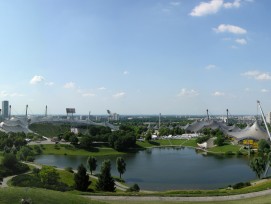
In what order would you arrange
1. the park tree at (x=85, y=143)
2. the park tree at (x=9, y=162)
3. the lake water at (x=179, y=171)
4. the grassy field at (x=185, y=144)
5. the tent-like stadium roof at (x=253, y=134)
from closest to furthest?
the park tree at (x=9, y=162) → the lake water at (x=179, y=171) → the grassy field at (x=185, y=144) → the park tree at (x=85, y=143) → the tent-like stadium roof at (x=253, y=134)

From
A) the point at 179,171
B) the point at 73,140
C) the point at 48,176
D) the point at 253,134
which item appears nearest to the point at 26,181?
the point at 48,176

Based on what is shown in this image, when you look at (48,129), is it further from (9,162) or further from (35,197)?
(35,197)

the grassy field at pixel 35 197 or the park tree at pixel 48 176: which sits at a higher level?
the grassy field at pixel 35 197

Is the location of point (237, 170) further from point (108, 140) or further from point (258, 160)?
point (108, 140)

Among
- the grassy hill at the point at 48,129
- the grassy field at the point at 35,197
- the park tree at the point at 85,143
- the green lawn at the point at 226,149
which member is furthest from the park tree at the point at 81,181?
the grassy hill at the point at 48,129

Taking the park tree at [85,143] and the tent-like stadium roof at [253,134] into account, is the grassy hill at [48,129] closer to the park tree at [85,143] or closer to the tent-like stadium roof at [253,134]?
the park tree at [85,143]

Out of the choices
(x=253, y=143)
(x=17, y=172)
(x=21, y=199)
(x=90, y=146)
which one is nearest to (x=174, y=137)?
(x=253, y=143)
